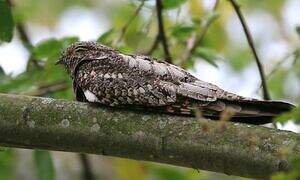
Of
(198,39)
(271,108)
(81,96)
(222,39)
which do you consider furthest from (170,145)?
(222,39)

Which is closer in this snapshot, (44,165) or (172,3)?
(44,165)

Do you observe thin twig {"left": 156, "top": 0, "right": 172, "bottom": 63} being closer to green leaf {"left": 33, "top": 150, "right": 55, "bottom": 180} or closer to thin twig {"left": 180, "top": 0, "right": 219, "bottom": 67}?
thin twig {"left": 180, "top": 0, "right": 219, "bottom": 67}

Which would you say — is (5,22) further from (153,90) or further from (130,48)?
(153,90)

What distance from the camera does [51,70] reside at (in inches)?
168

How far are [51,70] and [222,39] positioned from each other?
6.55 feet

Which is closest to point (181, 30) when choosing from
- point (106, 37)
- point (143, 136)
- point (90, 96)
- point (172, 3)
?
point (172, 3)

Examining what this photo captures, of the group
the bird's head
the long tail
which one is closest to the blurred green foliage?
the bird's head

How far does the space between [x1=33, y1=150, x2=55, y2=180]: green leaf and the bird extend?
588 mm

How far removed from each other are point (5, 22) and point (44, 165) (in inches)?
31.8

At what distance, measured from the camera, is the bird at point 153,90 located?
2.96 meters

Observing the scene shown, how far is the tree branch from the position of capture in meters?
2.64

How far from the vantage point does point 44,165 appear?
12.6 feet

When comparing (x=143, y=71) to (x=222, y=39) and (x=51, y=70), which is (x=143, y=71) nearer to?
(x=51, y=70)

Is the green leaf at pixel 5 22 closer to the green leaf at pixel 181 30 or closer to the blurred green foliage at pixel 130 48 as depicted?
the blurred green foliage at pixel 130 48
